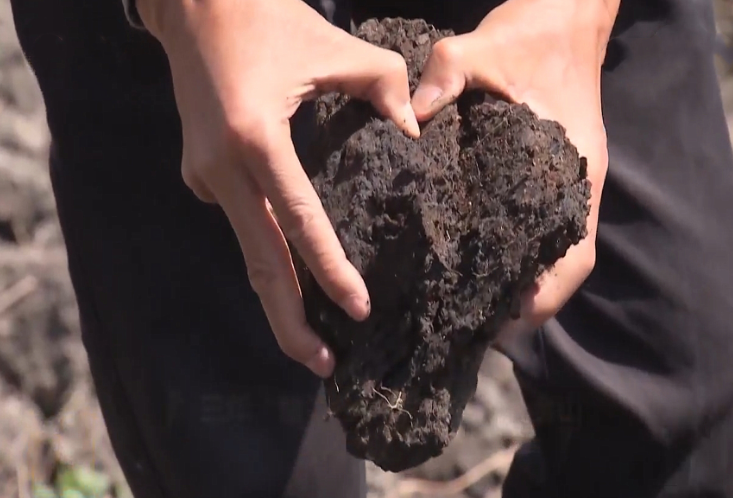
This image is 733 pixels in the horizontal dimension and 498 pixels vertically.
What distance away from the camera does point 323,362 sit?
0.84 meters

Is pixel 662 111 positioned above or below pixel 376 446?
above

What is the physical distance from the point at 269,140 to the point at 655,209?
564mm

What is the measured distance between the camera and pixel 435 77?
0.83 meters

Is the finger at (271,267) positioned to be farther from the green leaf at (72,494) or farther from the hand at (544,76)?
the green leaf at (72,494)

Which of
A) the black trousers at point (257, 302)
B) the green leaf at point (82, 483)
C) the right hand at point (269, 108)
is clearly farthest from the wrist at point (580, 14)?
the green leaf at point (82, 483)

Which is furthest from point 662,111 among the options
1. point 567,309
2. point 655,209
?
point 567,309

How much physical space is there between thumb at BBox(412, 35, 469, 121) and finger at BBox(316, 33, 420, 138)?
0.05ft

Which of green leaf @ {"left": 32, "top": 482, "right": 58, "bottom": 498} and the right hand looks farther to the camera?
green leaf @ {"left": 32, "top": 482, "right": 58, "bottom": 498}

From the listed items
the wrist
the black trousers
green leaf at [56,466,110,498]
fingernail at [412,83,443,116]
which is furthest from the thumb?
green leaf at [56,466,110,498]

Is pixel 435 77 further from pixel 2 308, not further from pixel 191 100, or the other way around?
pixel 2 308

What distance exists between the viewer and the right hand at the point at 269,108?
74 centimetres

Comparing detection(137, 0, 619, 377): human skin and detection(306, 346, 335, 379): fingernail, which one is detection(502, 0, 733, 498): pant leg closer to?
detection(137, 0, 619, 377): human skin

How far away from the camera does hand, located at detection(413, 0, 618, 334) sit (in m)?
0.83

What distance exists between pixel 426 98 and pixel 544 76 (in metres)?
0.15
